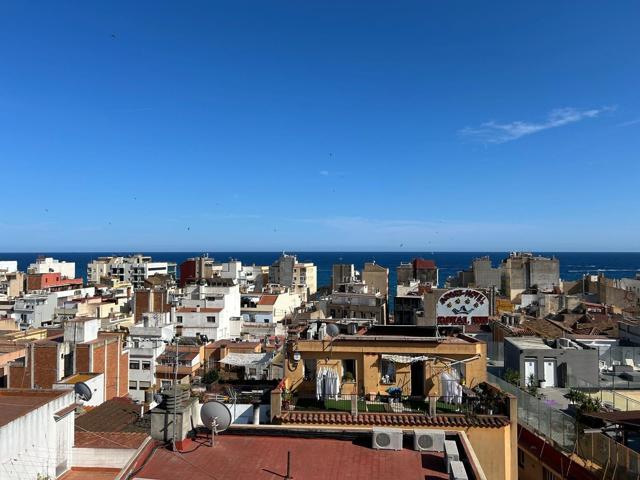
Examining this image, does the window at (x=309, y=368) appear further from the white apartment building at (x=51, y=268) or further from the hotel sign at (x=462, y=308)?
the white apartment building at (x=51, y=268)

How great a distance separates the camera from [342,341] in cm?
1838

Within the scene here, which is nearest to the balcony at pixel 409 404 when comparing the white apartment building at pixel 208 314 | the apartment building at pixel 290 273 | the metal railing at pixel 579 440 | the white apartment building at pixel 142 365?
the metal railing at pixel 579 440

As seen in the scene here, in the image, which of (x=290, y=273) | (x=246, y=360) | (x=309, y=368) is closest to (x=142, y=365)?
(x=246, y=360)

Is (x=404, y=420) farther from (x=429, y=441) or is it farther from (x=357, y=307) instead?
(x=357, y=307)

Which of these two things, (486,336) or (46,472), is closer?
(46,472)

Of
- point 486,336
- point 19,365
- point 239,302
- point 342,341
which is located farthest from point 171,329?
point 342,341

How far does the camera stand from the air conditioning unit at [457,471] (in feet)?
31.7

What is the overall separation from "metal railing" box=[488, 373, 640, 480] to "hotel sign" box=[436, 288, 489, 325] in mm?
7523

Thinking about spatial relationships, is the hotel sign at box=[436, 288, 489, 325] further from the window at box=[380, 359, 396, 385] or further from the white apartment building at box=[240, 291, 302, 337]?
the white apartment building at box=[240, 291, 302, 337]

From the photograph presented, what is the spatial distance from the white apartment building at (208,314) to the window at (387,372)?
119 feet

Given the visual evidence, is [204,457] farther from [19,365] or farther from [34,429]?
[19,365]

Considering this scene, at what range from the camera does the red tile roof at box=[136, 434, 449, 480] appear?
10602 millimetres

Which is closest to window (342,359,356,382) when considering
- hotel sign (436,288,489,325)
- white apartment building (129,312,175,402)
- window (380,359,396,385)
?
window (380,359,396,385)

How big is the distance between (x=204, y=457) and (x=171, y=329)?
3689 cm
